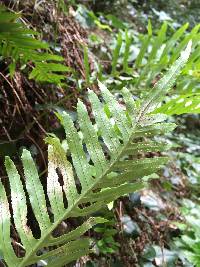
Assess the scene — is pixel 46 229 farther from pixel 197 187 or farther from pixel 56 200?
pixel 197 187

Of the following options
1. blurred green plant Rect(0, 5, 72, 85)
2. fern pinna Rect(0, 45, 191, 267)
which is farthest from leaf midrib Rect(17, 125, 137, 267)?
blurred green plant Rect(0, 5, 72, 85)

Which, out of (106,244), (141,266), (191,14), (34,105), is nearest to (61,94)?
(34,105)

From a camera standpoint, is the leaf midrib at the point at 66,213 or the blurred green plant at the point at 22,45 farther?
the blurred green plant at the point at 22,45

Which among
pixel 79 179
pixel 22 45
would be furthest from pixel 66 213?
pixel 22 45

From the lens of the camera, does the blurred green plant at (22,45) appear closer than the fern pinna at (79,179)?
No

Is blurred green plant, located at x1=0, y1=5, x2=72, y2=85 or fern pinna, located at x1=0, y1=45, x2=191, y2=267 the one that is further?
blurred green plant, located at x1=0, y1=5, x2=72, y2=85

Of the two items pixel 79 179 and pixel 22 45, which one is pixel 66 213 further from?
pixel 22 45

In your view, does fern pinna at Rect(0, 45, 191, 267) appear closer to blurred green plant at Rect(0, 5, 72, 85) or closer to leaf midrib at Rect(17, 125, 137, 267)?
leaf midrib at Rect(17, 125, 137, 267)

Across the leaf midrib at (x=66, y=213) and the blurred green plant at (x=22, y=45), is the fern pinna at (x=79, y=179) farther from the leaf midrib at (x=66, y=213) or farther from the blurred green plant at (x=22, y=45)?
the blurred green plant at (x=22, y=45)

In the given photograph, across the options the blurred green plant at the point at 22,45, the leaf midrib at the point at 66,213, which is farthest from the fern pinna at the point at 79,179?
the blurred green plant at the point at 22,45
